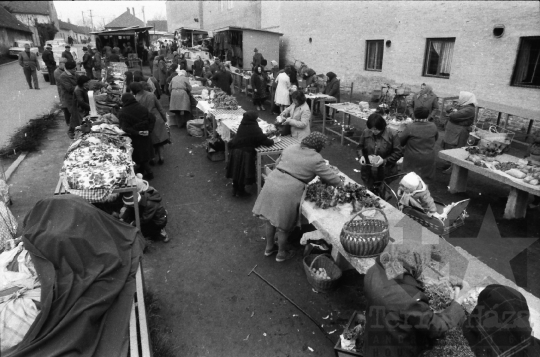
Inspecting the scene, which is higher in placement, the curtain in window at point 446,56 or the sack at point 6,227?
the curtain in window at point 446,56

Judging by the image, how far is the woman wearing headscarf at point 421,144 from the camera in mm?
5875

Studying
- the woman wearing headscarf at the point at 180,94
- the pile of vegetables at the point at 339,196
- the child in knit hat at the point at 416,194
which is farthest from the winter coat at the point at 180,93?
the child in knit hat at the point at 416,194

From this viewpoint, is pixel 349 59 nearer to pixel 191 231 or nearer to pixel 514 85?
pixel 514 85

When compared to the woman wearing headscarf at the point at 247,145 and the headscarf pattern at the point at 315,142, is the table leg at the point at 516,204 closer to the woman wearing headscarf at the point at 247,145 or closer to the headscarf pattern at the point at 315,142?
the headscarf pattern at the point at 315,142

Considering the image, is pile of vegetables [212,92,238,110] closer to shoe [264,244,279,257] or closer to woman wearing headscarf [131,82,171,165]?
woman wearing headscarf [131,82,171,165]

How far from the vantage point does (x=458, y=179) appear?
6895 mm

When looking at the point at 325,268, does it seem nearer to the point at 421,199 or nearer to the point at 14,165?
the point at 421,199

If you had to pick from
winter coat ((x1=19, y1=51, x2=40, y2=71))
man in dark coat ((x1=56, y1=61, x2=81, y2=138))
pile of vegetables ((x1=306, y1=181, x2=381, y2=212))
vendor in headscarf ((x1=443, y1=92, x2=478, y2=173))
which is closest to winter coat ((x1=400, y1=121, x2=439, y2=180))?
pile of vegetables ((x1=306, y1=181, x2=381, y2=212))

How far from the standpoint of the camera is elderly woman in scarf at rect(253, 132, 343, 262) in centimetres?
440

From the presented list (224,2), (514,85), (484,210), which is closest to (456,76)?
(514,85)

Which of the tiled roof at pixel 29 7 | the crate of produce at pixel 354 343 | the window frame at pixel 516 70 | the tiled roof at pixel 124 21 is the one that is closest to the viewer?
the crate of produce at pixel 354 343

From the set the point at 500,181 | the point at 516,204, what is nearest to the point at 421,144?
the point at 500,181

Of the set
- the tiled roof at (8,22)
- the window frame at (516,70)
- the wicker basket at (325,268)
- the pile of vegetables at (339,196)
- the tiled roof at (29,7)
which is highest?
the tiled roof at (29,7)

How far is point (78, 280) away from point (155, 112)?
553cm
